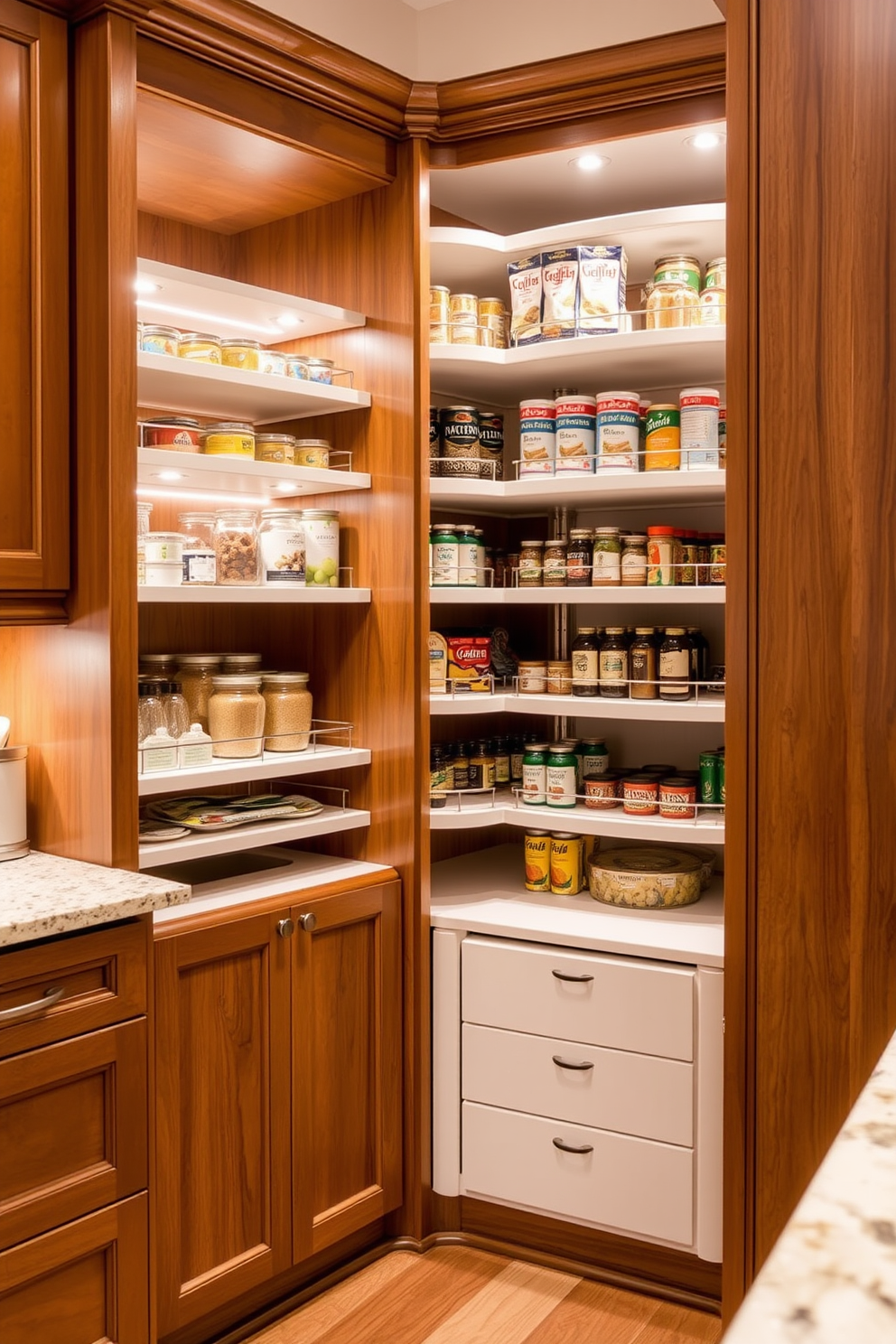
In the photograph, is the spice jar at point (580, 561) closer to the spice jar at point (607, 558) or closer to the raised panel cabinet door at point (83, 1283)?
the spice jar at point (607, 558)

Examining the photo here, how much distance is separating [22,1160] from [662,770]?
5.23 feet

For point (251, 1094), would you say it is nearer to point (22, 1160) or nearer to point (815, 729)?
point (22, 1160)

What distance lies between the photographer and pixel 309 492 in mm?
2631

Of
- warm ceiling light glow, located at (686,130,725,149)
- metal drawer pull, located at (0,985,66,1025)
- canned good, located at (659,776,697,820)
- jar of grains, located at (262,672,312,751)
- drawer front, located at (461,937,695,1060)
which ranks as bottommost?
drawer front, located at (461,937,695,1060)

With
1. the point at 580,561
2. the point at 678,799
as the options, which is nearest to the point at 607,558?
the point at 580,561

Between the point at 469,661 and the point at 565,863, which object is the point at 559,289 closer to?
the point at 469,661

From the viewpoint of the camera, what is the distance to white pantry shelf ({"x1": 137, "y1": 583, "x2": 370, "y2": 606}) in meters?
2.09

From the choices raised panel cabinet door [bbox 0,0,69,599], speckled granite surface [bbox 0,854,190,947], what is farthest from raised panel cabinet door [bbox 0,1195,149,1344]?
raised panel cabinet door [bbox 0,0,69,599]

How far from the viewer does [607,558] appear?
2592 mm

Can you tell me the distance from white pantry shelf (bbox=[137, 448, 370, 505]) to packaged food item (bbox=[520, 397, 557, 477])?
1.24ft

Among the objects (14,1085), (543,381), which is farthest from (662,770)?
(14,1085)

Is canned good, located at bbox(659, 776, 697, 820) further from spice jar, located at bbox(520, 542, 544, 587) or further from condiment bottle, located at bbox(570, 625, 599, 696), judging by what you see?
spice jar, located at bbox(520, 542, 544, 587)

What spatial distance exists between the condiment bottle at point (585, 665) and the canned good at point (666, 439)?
40 cm

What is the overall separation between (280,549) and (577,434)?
708 mm
